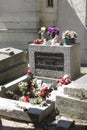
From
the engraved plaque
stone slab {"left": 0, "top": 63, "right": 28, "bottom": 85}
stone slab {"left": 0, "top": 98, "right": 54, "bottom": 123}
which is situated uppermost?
the engraved plaque

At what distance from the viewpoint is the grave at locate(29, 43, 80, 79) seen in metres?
10.2

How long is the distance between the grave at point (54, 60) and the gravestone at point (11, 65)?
36 cm

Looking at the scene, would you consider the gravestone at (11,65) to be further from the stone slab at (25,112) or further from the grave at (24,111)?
the stone slab at (25,112)

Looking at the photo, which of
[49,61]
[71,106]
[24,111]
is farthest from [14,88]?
[71,106]

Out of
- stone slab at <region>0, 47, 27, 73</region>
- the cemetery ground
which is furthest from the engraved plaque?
the cemetery ground

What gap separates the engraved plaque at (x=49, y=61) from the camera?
10406 millimetres

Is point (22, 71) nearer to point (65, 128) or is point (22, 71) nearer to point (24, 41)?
point (24, 41)

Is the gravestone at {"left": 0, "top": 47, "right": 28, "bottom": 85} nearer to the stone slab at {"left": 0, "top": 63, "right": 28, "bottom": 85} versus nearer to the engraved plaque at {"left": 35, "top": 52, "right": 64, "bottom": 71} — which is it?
the stone slab at {"left": 0, "top": 63, "right": 28, "bottom": 85}

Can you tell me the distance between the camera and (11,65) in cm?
1041

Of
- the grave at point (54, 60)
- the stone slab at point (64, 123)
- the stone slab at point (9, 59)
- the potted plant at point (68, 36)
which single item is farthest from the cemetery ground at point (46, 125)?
the potted plant at point (68, 36)

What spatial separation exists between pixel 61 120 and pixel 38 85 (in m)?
2.88

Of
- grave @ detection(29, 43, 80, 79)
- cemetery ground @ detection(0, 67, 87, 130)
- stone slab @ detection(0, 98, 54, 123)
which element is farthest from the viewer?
grave @ detection(29, 43, 80, 79)

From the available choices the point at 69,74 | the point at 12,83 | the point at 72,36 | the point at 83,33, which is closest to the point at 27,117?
the point at 12,83

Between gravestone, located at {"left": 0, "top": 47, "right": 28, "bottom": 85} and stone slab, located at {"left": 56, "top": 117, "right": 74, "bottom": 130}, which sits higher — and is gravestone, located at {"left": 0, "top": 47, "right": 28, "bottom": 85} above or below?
above
